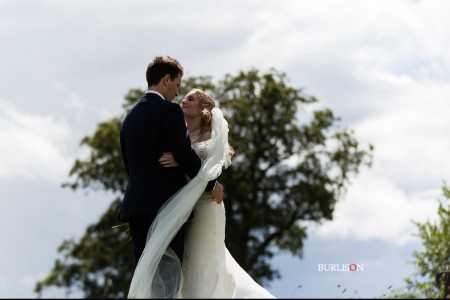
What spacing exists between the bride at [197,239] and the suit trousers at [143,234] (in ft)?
0.25

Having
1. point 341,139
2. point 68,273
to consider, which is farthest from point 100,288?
point 341,139

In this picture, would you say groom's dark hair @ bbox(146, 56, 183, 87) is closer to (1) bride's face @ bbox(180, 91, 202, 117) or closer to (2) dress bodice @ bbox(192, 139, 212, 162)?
(1) bride's face @ bbox(180, 91, 202, 117)

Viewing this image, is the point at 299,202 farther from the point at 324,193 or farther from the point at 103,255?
the point at 103,255

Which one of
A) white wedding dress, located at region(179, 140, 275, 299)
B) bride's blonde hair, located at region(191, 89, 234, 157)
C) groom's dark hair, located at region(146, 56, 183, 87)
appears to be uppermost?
groom's dark hair, located at region(146, 56, 183, 87)

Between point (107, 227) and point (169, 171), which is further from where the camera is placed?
point (107, 227)

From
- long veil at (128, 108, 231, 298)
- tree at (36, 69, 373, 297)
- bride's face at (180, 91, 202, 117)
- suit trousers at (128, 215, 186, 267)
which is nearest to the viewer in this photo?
long veil at (128, 108, 231, 298)

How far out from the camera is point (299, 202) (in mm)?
34375

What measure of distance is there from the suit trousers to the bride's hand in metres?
0.46

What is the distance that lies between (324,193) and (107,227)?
9.15 metres

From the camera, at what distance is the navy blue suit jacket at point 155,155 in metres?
6.93

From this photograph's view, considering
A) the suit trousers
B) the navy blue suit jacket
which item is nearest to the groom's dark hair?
the navy blue suit jacket

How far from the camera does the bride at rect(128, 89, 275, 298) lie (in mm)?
6902

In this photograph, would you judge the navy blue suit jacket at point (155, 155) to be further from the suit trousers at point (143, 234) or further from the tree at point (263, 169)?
the tree at point (263, 169)

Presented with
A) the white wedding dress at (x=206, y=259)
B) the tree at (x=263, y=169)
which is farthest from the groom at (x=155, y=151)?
the tree at (x=263, y=169)
